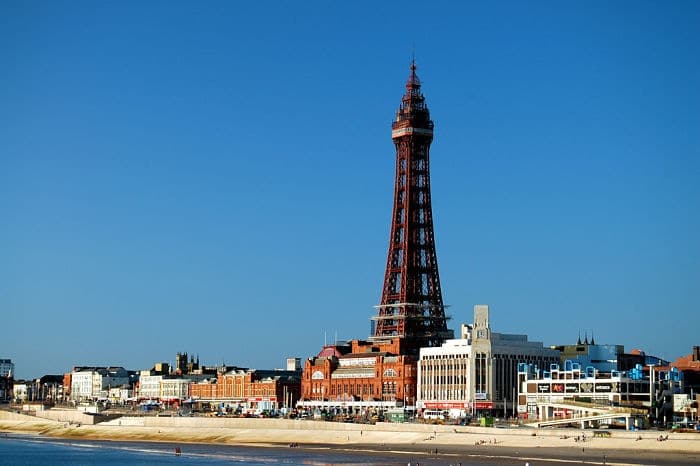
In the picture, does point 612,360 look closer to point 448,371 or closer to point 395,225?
point 448,371

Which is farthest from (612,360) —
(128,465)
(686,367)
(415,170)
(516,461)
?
(128,465)

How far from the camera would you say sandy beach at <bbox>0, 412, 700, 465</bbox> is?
73688 mm

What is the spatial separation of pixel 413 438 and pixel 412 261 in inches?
1787

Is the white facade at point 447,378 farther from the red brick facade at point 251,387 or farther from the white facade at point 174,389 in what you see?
the white facade at point 174,389

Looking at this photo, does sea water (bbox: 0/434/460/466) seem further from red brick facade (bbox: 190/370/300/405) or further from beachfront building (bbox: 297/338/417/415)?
red brick facade (bbox: 190/370/300/405)

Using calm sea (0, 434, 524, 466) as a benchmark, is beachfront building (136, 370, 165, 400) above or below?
above

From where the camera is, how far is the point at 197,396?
530 ft

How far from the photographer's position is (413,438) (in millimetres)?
90875

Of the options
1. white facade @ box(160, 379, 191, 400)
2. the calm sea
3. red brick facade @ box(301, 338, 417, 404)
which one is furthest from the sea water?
white facade @ box(160, 379, 191, 400)

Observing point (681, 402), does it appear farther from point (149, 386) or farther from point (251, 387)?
point (149, 386)

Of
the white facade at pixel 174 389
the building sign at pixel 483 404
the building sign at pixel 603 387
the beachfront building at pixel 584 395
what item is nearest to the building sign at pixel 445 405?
the building sign at pixel 483 404

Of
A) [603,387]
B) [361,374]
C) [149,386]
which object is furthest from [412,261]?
[149,386]

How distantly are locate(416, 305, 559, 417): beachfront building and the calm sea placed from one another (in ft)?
85.2

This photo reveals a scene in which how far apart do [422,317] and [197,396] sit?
42.8 metres
